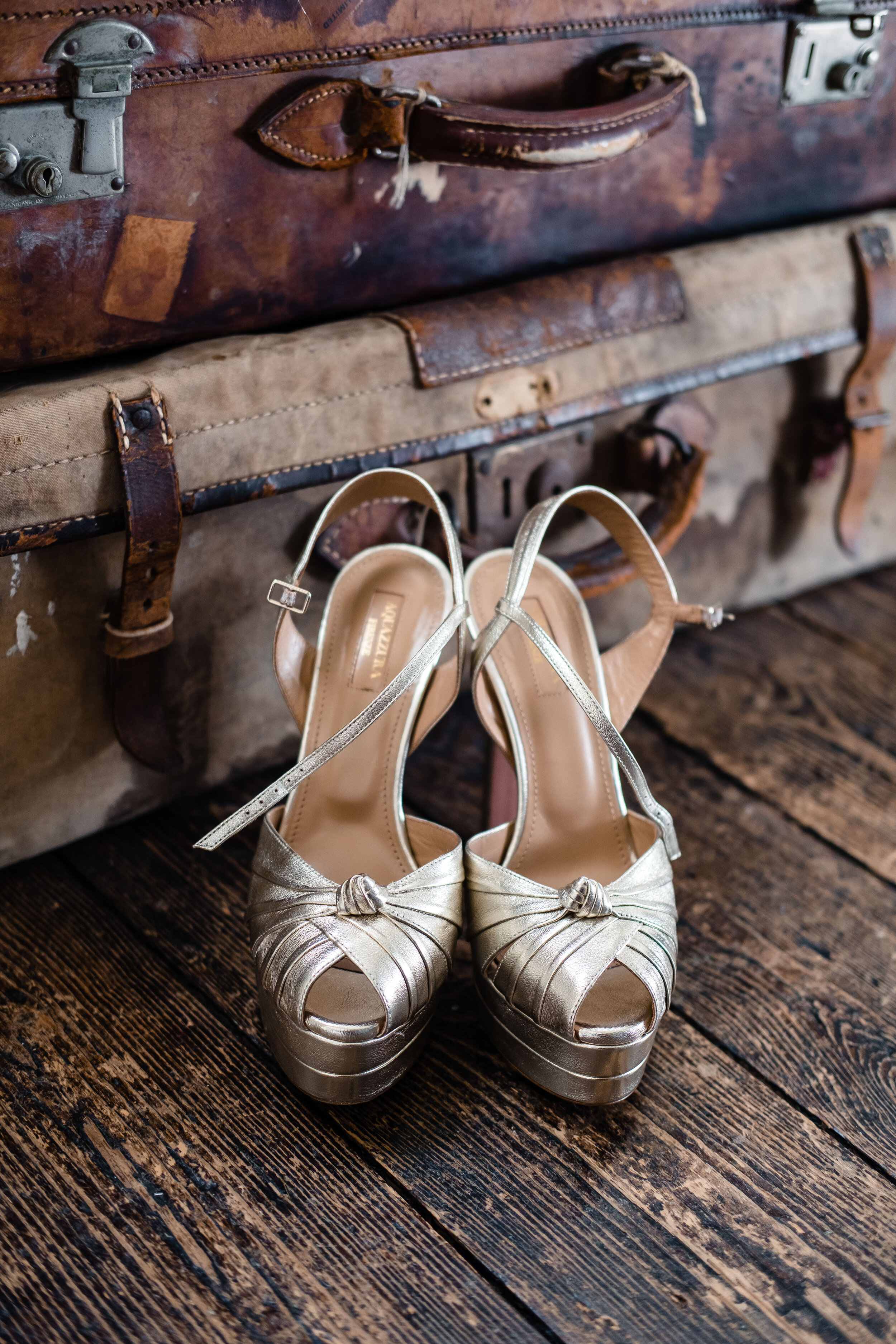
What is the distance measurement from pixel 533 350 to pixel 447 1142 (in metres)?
0.80

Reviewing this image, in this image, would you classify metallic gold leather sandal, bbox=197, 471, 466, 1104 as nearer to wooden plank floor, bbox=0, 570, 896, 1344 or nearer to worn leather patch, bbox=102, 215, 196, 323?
wooden plank floor, bbox=0, 570, 896, 1344

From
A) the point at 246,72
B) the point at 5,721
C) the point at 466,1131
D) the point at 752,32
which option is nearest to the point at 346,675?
the point at 5,721

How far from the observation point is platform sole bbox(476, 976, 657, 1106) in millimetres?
970

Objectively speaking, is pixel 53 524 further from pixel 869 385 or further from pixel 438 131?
pixel 869 385

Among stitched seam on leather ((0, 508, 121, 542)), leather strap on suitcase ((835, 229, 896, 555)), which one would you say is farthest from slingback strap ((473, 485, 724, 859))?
leather strap on suitcase ((835, 229, 896, 555))

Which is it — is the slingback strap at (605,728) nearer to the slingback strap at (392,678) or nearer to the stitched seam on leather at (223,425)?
the slingback strap at (392,678)

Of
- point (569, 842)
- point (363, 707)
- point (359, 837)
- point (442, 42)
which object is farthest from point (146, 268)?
point (569, 842)

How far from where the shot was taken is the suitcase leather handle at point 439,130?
114 cm

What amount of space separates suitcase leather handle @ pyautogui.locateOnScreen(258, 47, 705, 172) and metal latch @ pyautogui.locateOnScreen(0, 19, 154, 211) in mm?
141

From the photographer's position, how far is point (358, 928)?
0.99 meters

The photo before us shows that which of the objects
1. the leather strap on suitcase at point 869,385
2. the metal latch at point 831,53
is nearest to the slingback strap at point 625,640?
the leather strap on suitcase at point 869,385

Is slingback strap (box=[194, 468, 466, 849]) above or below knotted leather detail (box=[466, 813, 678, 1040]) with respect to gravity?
above

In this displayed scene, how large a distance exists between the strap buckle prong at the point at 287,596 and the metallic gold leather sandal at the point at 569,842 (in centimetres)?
18

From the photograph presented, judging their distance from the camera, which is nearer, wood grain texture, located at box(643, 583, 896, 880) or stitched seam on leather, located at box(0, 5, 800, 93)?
stitched seam on leather, located at box(0, 5, 800, 93)
